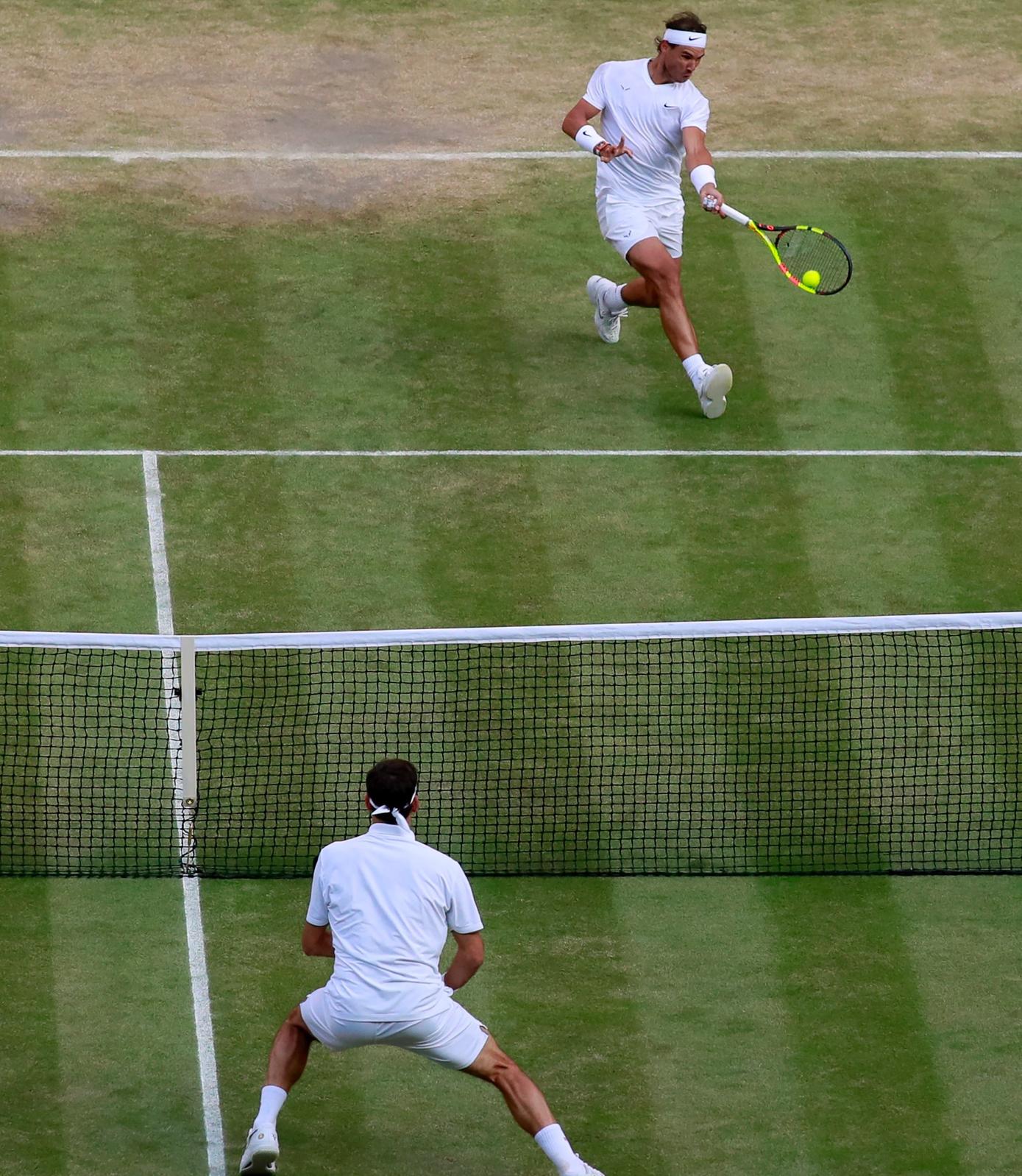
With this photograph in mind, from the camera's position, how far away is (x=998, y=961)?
36.9 ft

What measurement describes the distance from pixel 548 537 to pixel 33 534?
325 cm

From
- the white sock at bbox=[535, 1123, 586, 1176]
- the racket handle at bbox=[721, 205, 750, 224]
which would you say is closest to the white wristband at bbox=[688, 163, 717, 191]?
the racket handle at bbox=[721, 205, 750, 224]

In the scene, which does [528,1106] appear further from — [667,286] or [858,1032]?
[667,286]

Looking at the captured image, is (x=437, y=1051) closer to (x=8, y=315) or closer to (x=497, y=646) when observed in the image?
(x=497, y=646)

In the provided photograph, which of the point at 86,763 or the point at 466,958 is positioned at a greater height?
the point at 466,958

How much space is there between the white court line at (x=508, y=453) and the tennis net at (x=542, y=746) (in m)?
2.15

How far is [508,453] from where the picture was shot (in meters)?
15.6

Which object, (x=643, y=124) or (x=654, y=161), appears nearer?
(x=643, y=124)

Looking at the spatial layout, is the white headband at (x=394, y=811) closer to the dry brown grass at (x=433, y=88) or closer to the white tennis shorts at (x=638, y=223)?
the white tennis shorts at (x=638, y=223)

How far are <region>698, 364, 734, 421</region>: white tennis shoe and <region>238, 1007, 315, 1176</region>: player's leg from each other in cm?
702

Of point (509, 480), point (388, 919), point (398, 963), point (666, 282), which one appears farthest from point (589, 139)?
point (398, 963)

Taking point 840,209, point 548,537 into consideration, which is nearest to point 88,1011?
point 548,537

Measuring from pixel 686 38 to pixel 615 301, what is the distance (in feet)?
6.53

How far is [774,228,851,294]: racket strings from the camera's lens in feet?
55.4
